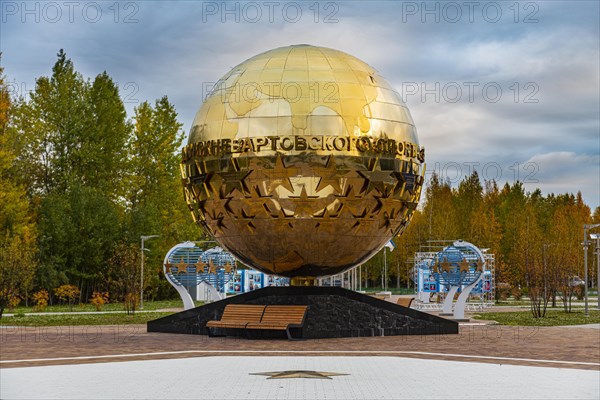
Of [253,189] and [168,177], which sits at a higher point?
[168,177]

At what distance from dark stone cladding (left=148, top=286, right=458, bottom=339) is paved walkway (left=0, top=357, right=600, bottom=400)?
4.73m

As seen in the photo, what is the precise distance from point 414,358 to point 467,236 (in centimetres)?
5921

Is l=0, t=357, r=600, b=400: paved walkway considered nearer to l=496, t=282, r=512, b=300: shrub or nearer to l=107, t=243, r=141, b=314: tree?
l=107, t=243, r=141, b=314: tree

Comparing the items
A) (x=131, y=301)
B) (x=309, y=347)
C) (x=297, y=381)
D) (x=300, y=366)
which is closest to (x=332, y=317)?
(x=309, y=347)

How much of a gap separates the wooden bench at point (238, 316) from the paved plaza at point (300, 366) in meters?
0.55

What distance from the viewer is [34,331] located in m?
23.9

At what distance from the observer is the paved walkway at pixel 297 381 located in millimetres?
11508

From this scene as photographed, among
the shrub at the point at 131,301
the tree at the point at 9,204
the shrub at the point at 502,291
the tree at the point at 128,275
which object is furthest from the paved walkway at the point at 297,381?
the shrub at the point at 502,291

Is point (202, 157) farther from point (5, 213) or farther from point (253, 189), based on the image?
point (5, 213)

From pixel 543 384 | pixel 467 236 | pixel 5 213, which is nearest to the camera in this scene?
pixel 543 384

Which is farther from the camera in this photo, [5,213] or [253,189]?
[5,213]

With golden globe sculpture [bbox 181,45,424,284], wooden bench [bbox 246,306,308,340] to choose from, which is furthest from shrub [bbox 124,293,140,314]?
golden globe sculpture [bbox 181,45,424,284]

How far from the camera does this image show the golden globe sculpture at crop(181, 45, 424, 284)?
63.4ft

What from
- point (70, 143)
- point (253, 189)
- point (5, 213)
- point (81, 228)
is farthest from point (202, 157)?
point (70, 143)
